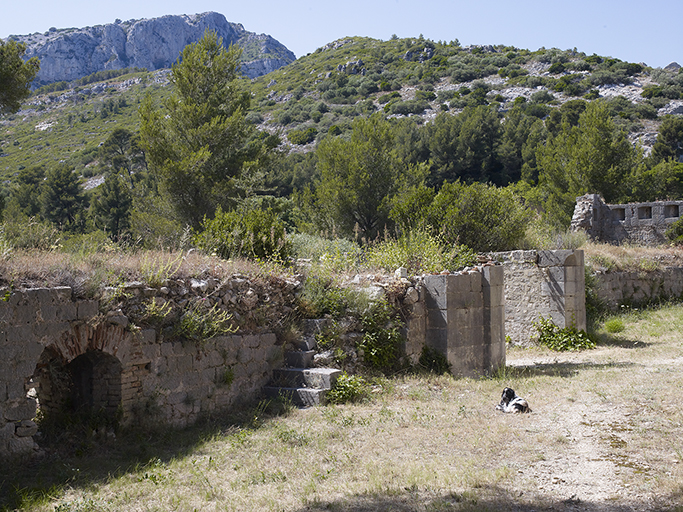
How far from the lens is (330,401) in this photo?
23.1 ft

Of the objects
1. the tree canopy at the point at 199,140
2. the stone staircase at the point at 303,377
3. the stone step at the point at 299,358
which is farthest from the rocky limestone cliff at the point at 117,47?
the stone step at the point at 299,358

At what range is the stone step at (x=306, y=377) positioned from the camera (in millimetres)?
7160

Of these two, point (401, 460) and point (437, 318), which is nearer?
point (401, 460)

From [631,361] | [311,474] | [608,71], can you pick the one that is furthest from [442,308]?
[608,71]

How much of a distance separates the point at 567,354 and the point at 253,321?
316 inches

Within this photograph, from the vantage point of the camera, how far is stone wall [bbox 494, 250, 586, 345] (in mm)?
12773

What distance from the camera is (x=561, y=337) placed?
1285 cm

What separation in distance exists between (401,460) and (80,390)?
3395mm

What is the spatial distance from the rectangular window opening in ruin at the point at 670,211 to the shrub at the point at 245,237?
1856cm

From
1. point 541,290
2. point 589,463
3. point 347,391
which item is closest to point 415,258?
point 347,391

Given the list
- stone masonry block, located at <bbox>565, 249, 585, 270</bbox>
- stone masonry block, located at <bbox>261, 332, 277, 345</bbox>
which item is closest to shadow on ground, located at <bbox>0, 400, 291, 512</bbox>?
stone masonry block, located at <bbox>261, 332, 277, 345</bbox>

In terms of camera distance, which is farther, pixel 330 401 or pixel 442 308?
pixel 442 308

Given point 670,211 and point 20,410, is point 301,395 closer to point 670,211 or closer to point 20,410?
point 20,410

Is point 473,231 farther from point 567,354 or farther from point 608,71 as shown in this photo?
point 608,71
